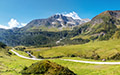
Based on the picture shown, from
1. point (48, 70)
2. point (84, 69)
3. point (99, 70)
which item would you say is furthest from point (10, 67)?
point (99, 70)

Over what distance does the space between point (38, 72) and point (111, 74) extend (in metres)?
16.8

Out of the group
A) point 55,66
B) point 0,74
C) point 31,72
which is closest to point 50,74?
point 55,66

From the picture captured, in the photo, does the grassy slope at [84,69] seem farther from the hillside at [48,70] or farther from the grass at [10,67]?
the hillside at [48,70]

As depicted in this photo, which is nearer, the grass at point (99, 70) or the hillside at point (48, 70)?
the hillside at point (48, 70)

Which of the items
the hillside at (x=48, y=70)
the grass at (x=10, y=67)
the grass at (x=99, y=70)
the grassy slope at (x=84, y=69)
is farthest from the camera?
the grass at (x=10, y=67)

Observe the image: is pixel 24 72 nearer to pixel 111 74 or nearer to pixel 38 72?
pixel 38 72

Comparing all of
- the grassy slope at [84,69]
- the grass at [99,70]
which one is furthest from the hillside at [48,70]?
the grass at [99,70]

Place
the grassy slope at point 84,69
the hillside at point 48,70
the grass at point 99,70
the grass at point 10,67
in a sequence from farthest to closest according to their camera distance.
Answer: the grass at point 10,67 → the grassy slope at point 84,69 → the grass at point 99,70 → the hillside at point 48,70

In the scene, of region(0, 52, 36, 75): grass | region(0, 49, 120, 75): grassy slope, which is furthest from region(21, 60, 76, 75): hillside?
region(0, 49, 120, 75): grassy slope

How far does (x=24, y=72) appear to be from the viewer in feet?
78.3

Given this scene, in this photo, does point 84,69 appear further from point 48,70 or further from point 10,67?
point 10,67

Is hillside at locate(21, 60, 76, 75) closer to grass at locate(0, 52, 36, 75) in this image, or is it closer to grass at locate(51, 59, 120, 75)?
grass at locate(0, 52, 36, 75)

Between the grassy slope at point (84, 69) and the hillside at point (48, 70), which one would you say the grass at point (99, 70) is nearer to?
the grassy slope at point (84, 69)

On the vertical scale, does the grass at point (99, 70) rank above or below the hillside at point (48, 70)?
below
